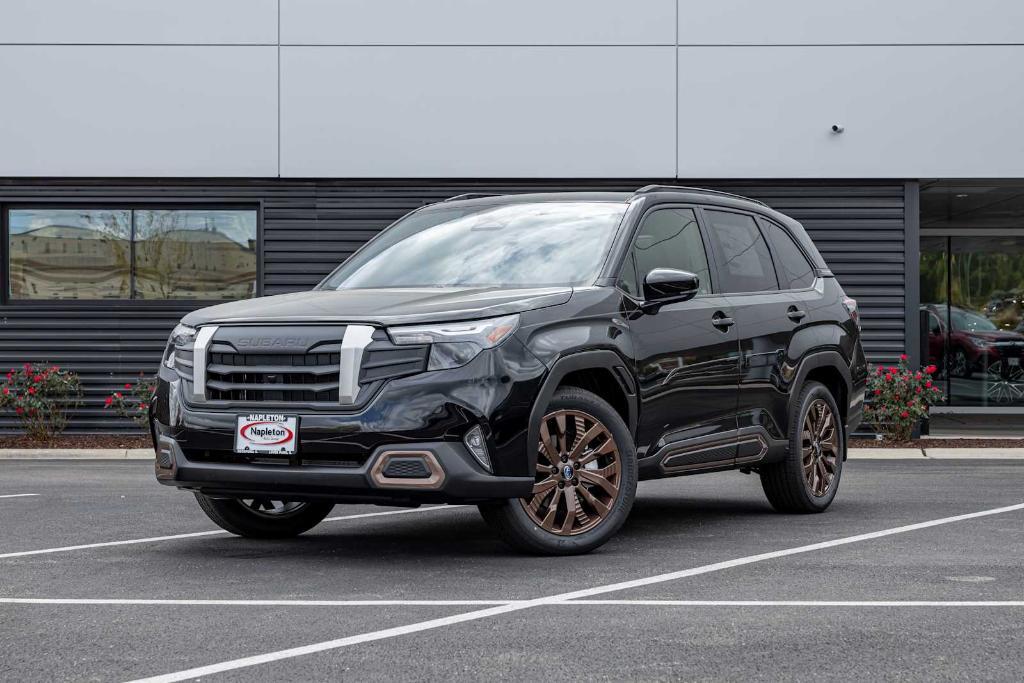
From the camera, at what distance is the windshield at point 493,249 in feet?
25.1

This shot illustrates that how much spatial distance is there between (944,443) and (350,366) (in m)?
10.9

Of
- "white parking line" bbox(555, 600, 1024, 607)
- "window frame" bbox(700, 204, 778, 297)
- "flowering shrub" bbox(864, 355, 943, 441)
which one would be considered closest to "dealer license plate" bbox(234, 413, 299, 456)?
"white parking line" bbox(555, 600, 1024, 607)

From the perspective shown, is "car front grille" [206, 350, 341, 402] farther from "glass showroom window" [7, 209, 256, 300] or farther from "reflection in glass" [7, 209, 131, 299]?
"reflection in glass" [7, 209, 131, 299]

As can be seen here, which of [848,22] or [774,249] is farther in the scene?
[848,22]

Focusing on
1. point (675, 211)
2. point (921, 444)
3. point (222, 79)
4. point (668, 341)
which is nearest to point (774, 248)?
point (675, 211)

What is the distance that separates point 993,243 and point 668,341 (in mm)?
15741

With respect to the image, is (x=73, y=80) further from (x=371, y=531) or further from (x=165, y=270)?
(x=371, y=531)

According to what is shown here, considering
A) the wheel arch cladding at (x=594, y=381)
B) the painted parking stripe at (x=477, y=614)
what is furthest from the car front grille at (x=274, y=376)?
the painted parking stripe at (x=477, y=614)

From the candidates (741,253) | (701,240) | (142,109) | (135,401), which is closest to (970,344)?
(135,401)

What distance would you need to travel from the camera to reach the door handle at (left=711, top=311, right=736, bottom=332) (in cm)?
823

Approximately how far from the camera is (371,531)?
8.46 metres

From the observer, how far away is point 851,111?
16656 mm

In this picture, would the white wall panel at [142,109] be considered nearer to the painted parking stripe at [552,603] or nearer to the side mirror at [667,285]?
the side mirror at [667,285]

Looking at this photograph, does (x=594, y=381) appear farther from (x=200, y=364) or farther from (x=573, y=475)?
(x=200, y=364)
